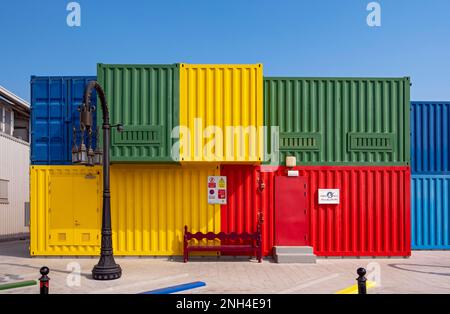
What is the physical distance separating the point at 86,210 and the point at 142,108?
13.1 ft

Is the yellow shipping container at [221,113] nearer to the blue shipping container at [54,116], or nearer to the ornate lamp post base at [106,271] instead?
the blue shipping container at [54,116]

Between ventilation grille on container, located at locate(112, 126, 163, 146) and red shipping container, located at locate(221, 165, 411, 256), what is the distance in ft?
8.45

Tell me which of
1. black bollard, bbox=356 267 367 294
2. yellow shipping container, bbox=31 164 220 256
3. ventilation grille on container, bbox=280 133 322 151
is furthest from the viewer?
ventilation grille on container, bbox=280 133 322 151

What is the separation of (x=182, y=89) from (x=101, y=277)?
6.10m

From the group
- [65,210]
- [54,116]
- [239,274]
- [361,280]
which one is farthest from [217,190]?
[361,280]

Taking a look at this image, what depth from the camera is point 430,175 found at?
51.9 ft

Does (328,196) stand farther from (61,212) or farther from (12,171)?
(12,171)

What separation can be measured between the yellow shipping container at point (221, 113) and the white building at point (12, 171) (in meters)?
13.2

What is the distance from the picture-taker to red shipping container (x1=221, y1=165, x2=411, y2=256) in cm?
1338

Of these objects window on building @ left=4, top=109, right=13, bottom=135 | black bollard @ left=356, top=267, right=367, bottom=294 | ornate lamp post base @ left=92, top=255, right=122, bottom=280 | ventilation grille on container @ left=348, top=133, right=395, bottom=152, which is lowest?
ornate lamp post base @ left=92, top=255, right=122, bottom=280

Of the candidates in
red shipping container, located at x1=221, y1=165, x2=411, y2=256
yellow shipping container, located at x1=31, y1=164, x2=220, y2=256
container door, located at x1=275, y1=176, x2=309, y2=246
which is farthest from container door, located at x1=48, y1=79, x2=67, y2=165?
container door, located at x1=275, y1=176, x2=309, y2=246

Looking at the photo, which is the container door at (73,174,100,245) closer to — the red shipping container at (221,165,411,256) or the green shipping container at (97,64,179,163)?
the green shipping container at (97,64,179,163)

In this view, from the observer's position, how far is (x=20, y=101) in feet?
75.9
